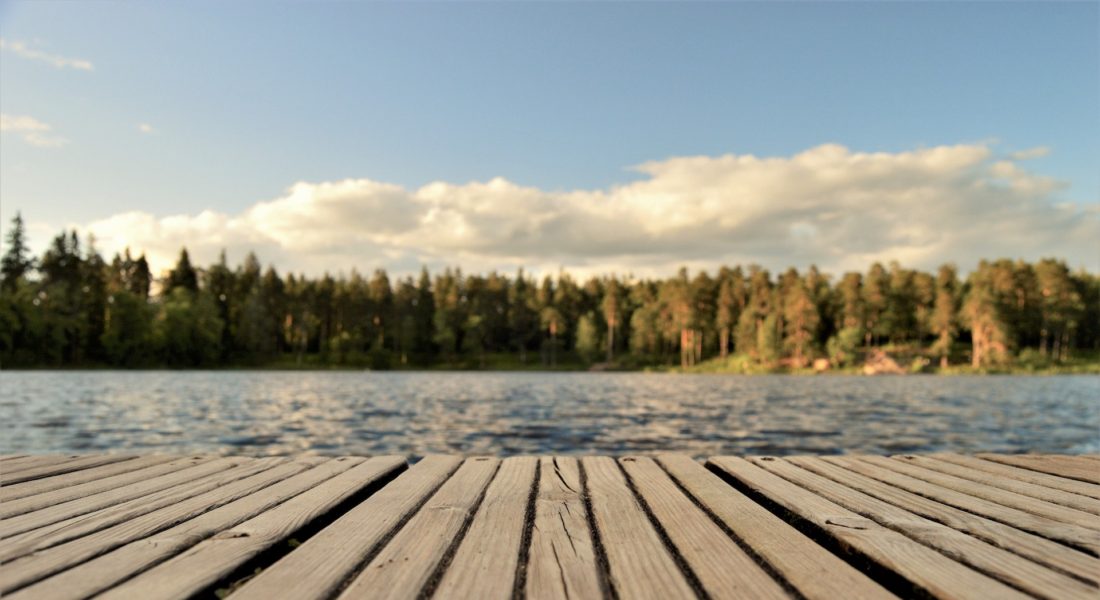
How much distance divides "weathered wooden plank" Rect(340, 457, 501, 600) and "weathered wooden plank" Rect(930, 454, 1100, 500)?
391cm

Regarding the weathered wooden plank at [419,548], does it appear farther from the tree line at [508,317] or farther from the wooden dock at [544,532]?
the tree line at [508,317]

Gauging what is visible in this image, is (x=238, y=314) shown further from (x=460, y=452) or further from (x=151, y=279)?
(x=460, y=452)

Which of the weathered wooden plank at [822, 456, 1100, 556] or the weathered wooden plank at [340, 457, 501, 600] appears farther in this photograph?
the weathered wooden plank at [822, 456, 1100, 556]

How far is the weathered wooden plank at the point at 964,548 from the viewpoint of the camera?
7.49ft

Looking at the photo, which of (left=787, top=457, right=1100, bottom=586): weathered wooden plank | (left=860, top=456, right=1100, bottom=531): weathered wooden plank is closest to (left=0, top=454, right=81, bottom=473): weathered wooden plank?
(left=787, top=457, right=1100, bottom=586): weathered wooden plank

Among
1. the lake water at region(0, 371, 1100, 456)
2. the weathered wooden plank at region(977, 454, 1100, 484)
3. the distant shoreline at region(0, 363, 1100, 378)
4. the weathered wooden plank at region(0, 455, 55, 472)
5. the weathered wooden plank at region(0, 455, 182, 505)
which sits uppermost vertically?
the weathered wooden plank at region(0, 455, 182, 505)

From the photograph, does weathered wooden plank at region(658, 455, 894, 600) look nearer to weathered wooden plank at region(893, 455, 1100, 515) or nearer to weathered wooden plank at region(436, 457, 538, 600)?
weathered wooden plank at region(436, 457, 538, 600)

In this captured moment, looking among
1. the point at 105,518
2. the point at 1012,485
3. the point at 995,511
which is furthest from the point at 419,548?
the point at 1012,485

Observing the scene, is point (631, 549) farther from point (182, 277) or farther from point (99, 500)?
point (182, 277)

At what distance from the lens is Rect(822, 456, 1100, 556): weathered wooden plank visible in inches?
115

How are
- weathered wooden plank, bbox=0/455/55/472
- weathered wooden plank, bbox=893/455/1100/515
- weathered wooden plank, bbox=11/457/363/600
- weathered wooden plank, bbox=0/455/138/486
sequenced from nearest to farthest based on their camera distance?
1. weathered wooden plank, bbox=11/457/363/600
2. weathered wooden plank, bbox=893/455/1100/515
3. weathered wooden plank, bbox=0/455/138/486
4. weathered wooden plank, bbox=0/455/55/472

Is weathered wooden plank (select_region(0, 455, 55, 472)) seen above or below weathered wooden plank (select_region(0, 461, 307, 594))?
below

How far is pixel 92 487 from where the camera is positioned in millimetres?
4090

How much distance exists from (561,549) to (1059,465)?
4979 millimetres
